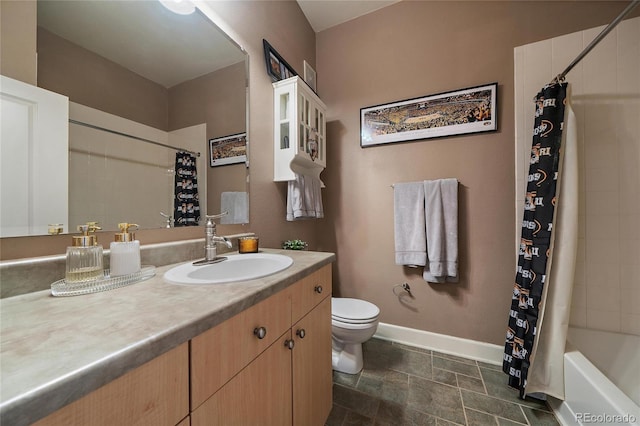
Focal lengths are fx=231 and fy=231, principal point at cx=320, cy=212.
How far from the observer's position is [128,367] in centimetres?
35

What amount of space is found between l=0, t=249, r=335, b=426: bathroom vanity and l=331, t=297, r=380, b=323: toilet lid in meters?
0.61

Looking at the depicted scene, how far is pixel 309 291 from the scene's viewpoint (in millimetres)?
921

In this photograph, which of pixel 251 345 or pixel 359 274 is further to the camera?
pixel 359 274

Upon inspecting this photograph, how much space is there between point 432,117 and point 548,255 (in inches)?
45.9

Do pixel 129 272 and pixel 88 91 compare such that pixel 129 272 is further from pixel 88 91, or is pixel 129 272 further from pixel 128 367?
pixel 88 91

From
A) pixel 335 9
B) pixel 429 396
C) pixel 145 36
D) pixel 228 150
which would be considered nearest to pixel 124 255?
pixel 228 150

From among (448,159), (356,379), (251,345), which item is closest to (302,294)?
(251,345)

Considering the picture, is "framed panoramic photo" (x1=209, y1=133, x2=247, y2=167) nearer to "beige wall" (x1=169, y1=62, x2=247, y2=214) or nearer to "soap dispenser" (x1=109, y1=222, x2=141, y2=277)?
"beige wall" (x1=169, y1=62, x2=247, y2=214)

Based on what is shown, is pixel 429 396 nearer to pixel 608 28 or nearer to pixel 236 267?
pixel 236 267

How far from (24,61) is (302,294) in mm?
1048

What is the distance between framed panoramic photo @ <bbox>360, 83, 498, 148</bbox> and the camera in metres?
1.65

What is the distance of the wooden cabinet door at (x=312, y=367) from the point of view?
2.78ft

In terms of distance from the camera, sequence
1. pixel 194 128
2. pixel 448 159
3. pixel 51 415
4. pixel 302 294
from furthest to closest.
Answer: pixel 448 159
pixel 194 128
pixel 302 294
pixel 51 415

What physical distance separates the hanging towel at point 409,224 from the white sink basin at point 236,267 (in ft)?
3.59
